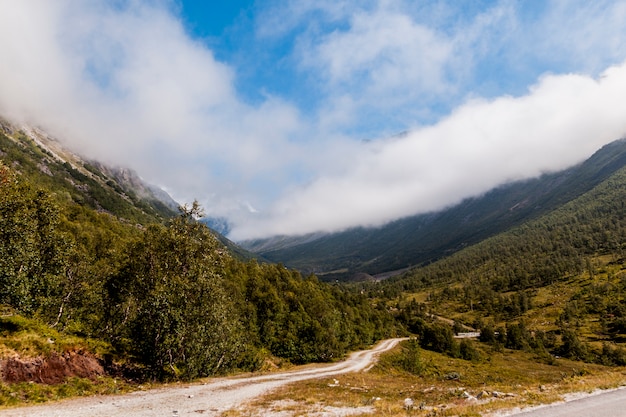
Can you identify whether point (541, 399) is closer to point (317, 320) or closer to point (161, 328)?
point (161, 328)

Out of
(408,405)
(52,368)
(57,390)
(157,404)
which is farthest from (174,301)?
(408,405)

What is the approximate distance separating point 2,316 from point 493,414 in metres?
43.8

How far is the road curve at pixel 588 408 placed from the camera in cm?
1995

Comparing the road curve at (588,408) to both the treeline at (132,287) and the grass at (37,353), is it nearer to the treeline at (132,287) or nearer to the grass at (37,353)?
the treeline at (132,287)

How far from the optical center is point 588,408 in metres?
21.6

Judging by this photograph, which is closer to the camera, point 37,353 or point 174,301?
point 37,353

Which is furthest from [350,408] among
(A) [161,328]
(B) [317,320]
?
(B) [317,320]

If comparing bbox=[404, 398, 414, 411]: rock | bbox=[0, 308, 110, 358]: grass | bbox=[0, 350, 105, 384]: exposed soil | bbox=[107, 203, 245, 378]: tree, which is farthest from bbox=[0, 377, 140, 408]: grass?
bbox=[404, 398, 414, 411]: rock

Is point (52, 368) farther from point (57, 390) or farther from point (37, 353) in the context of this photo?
point (57, 390)

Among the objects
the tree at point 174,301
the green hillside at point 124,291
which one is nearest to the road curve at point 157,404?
the tree at point 174,301

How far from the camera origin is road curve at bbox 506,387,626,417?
1995cm

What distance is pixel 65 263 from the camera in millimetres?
40000

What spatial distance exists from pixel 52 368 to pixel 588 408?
1696 inches

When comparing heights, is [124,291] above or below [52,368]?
above
